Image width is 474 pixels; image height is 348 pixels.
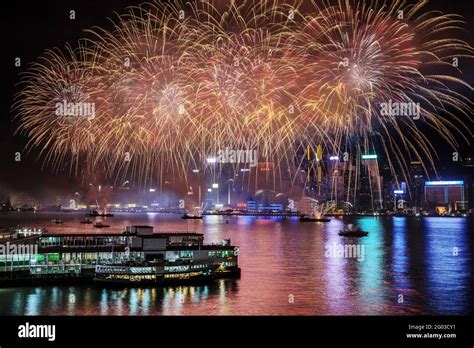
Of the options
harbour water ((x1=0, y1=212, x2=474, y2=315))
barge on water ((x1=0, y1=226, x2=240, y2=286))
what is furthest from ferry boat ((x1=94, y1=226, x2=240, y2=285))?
harbour water ((x1=0, y1=212, x2=474, y2=315))

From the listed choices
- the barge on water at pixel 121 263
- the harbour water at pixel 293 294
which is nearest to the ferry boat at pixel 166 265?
the barge on water at pixel 121 263

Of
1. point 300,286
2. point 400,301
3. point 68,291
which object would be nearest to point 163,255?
point 68,291

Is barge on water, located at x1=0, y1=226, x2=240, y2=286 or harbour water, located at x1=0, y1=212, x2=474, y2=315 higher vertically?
barge on water, located at x1=0, y1=226, x2=240, y2=286

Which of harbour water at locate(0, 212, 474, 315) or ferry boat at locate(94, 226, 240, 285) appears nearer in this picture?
harbour water at locate(0, 212, 474, 315)

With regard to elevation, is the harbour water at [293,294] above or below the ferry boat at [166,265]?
below

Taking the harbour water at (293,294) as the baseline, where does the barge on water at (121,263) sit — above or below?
above

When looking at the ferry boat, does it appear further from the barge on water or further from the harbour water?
the harbour water

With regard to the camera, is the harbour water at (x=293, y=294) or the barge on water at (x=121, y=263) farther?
the barge on water at (x=121, y=263)

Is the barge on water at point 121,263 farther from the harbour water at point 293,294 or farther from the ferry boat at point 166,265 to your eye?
the harbour water at point 293,294
